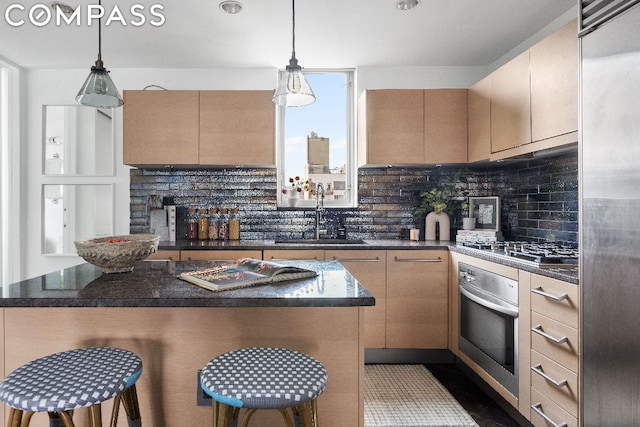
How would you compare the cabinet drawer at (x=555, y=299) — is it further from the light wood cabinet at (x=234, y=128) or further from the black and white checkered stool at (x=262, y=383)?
the light wood cabinet at (x=234, y=128)

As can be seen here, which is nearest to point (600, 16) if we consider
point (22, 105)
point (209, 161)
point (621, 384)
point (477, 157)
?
point (621, 384)

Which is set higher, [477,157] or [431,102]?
[431,102]

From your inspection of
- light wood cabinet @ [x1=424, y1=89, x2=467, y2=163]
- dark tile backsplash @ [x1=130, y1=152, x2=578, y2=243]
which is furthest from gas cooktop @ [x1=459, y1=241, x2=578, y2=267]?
dark tile backsplash @ [x1=130, y1=152, x2=578, y2=243]

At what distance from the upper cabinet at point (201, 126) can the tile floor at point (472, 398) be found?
2236mm

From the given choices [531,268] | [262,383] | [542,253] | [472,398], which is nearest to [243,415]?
[262,383]

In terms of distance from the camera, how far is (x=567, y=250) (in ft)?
7.50

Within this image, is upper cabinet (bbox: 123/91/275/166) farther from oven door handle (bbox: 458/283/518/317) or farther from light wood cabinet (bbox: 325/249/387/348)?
oven door handle (bbox: 458/283/518/317)

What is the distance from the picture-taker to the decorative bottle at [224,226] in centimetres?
354

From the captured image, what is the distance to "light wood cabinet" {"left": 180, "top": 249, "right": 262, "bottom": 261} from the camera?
305cm

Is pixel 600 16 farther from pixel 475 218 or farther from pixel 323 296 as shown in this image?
pixel 475 218

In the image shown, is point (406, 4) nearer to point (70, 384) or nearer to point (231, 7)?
point (231, 7)

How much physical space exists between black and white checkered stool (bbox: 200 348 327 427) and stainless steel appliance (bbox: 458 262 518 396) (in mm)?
1436

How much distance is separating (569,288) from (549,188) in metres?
1.30

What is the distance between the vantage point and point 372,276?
9.96 feet
